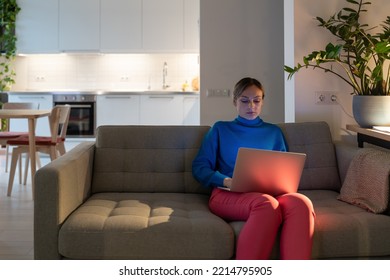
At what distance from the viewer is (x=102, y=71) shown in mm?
7488

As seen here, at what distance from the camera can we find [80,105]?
22.8 ft

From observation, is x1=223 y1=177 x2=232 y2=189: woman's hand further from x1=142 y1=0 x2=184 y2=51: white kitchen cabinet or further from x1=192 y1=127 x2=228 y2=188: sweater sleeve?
x1=142 y1=0 x2=184 y2=51: white kitchen cabinet

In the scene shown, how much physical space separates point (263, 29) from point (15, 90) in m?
4.61

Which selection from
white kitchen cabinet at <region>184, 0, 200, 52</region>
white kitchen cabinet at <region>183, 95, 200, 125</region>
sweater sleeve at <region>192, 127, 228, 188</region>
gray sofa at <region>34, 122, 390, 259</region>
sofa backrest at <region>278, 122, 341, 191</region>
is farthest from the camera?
white kitchen cabinet at <region>184, 0, 200, 52</region>

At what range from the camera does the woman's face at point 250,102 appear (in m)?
2.47

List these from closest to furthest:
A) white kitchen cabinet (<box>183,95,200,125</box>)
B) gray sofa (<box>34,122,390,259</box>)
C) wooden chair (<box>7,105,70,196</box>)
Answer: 1. gray sofa (<box>34,122,390,259</box>)
2. wooden chair (<box>7,105,70,196</box>)
3. white kitchen cabinet (<box>183,95,200,125</box>)

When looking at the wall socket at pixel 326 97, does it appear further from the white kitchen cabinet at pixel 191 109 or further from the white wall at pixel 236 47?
the white kitchen cabinet at pixel 191 109

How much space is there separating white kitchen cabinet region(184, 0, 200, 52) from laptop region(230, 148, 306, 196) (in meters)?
5.03

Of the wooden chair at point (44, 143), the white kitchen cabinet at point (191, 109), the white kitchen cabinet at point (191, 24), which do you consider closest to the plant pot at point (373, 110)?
the wooden chair at point (44, 143)

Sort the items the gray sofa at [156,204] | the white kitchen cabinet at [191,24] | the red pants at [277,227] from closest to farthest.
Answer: the red pants at [277,227], the gray sofa at [156,204], the white kitchen cabinet at [191,24]

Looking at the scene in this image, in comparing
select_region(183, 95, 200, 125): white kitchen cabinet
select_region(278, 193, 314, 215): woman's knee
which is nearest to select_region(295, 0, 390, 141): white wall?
select_region(278, 193, 314, 215): woman's knee

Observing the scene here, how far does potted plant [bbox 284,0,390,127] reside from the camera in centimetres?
281

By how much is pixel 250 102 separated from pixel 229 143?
24 centimetres

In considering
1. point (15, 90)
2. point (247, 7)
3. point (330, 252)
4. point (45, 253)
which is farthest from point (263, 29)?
point (15, 90)
